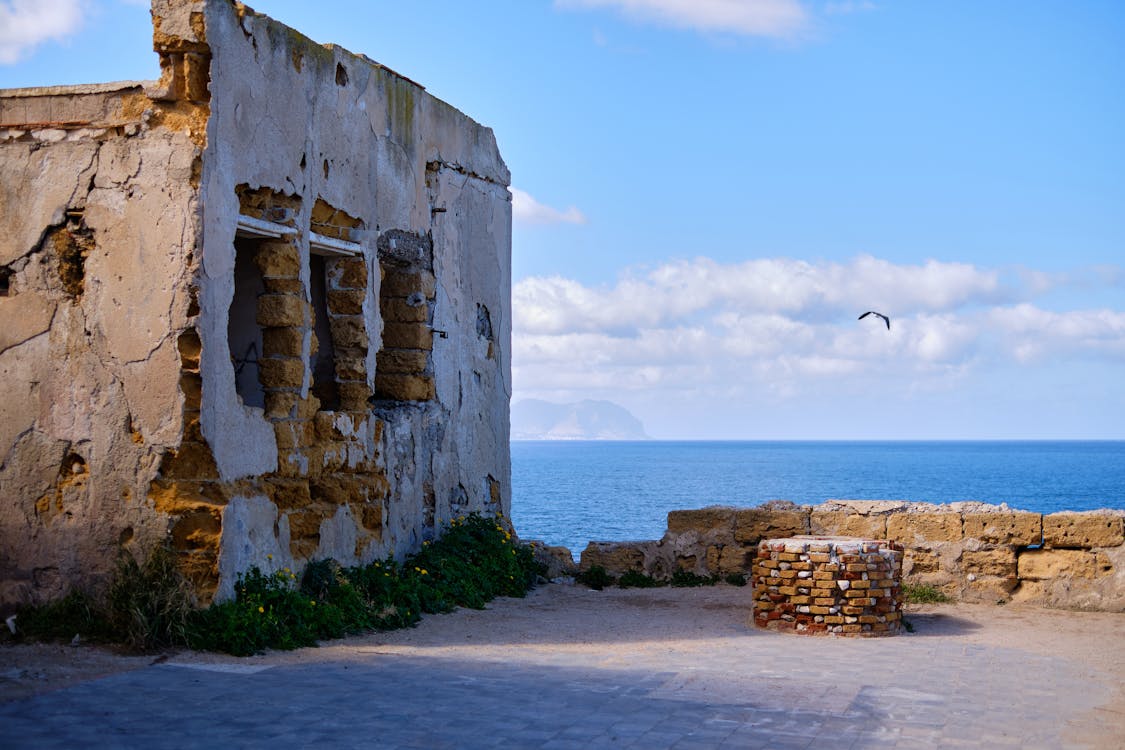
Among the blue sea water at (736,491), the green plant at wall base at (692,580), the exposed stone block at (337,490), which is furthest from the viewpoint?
the blue sea water at (736,491)

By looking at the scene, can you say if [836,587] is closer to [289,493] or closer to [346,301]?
[289,493]

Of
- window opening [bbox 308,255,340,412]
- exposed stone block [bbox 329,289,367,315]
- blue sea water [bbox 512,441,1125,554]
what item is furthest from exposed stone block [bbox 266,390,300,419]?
blue sea water [bbox 512,441,1125,554]

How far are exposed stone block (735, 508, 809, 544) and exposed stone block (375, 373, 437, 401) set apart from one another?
347 centimetres

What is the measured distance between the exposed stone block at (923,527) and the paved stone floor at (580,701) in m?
2.80

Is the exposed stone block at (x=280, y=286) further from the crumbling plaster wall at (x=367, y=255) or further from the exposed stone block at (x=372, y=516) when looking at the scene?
the exposed stone block at (x=372, y=516)

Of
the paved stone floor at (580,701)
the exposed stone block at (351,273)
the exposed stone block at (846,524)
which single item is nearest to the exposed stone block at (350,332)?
the exposed stone block at (351,273)

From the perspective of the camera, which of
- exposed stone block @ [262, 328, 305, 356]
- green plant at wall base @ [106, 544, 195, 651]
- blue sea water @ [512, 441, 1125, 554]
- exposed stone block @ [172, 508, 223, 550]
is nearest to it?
green plant at wall base @ [106, 544, 195, 651]

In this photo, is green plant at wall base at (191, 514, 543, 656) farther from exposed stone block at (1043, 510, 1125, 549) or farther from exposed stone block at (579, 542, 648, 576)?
exposed stone block at (1043, 510, 1125, 549)

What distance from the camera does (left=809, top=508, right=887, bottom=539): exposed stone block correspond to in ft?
38.7

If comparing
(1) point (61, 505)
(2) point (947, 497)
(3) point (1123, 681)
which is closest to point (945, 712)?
(3) point (1123, 681)

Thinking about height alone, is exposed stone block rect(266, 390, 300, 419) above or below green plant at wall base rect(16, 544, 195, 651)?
above

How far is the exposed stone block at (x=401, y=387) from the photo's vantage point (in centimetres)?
1170

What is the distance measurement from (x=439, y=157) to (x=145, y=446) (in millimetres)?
4970

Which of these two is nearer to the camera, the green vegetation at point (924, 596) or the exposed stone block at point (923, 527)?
the green vegetation at point (924, 596)
